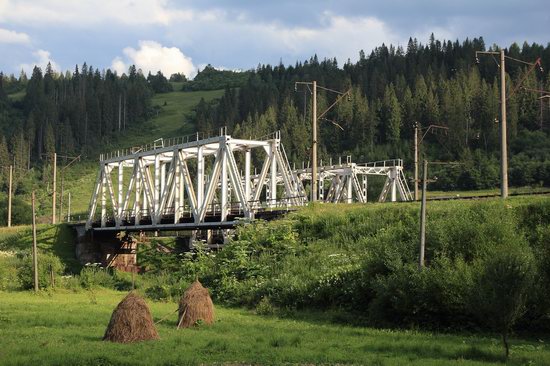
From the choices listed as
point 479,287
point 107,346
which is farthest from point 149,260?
point 479,287

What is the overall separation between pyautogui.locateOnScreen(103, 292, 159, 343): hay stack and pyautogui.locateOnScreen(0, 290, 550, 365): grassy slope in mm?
702

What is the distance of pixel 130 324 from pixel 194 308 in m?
5.33

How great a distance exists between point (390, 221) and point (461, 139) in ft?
306

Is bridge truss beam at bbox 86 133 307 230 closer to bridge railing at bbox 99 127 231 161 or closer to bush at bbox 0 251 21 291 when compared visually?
Answer: bridge railing at bbox 99 127 231 161

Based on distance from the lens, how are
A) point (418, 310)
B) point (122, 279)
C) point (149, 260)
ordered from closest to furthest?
point (418, 310) → point (122, 279) → point (149, 260)

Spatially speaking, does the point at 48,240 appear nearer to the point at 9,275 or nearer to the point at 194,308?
the point at 9,275

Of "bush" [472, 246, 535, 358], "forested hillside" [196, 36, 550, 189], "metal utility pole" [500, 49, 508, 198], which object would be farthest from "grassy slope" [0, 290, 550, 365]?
"forested hillside" [196, 36, 550, 189]

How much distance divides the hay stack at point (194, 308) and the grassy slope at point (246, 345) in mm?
723

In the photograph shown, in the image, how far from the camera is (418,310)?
31875 millimetres

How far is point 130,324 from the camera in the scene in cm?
2750

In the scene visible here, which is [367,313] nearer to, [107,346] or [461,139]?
[107,346]

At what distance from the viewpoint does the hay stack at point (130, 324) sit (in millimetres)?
27406

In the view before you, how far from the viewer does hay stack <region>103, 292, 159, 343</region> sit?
2741cm

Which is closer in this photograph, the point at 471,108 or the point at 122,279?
the point at 122,279
